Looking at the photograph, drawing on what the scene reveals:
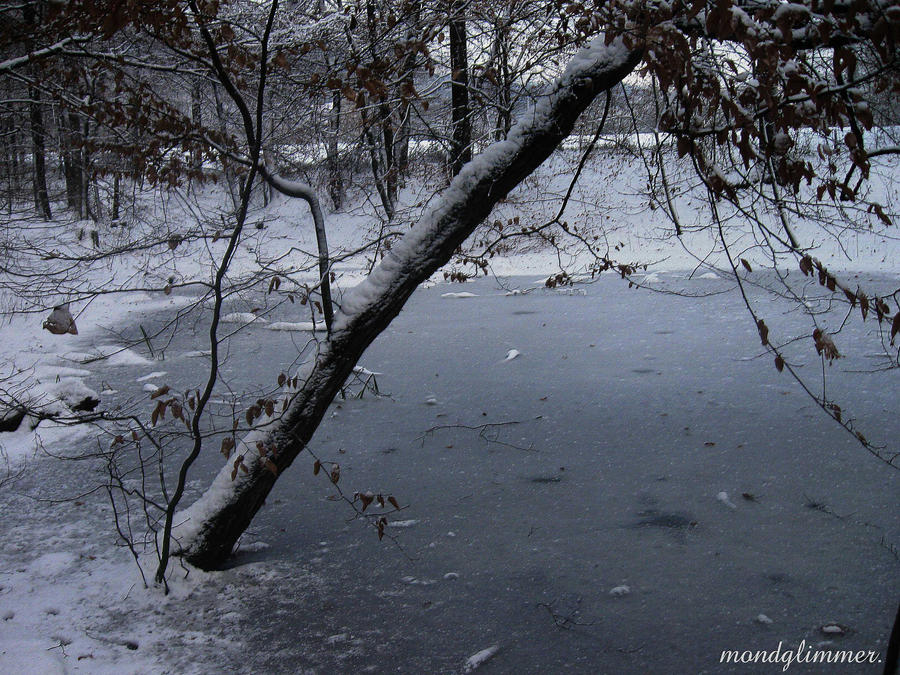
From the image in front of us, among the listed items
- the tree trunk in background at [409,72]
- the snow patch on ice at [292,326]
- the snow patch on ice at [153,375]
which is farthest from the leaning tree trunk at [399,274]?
the snow patch on ice at [292,326]

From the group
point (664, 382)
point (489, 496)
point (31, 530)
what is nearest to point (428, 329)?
point (664, 382)

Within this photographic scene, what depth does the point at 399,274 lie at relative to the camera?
338cm

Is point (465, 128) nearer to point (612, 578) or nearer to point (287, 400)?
point (287, 400)

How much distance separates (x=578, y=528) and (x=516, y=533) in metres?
0.33

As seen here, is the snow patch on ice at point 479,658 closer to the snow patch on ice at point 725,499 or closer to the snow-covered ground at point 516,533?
the snow-covered ground at point 516,533

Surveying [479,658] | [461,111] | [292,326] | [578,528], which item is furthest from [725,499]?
[292,326]

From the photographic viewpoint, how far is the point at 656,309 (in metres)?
9.88

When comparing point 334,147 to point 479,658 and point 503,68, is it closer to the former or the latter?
point 503,68

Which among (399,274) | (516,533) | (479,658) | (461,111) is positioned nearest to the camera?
(479,658)

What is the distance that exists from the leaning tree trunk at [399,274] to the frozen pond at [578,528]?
0.35m

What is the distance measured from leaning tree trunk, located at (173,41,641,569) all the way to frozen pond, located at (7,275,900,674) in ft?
1.15

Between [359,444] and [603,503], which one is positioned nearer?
[603,503]

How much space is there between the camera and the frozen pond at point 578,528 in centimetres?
300

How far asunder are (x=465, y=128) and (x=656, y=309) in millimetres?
4033
